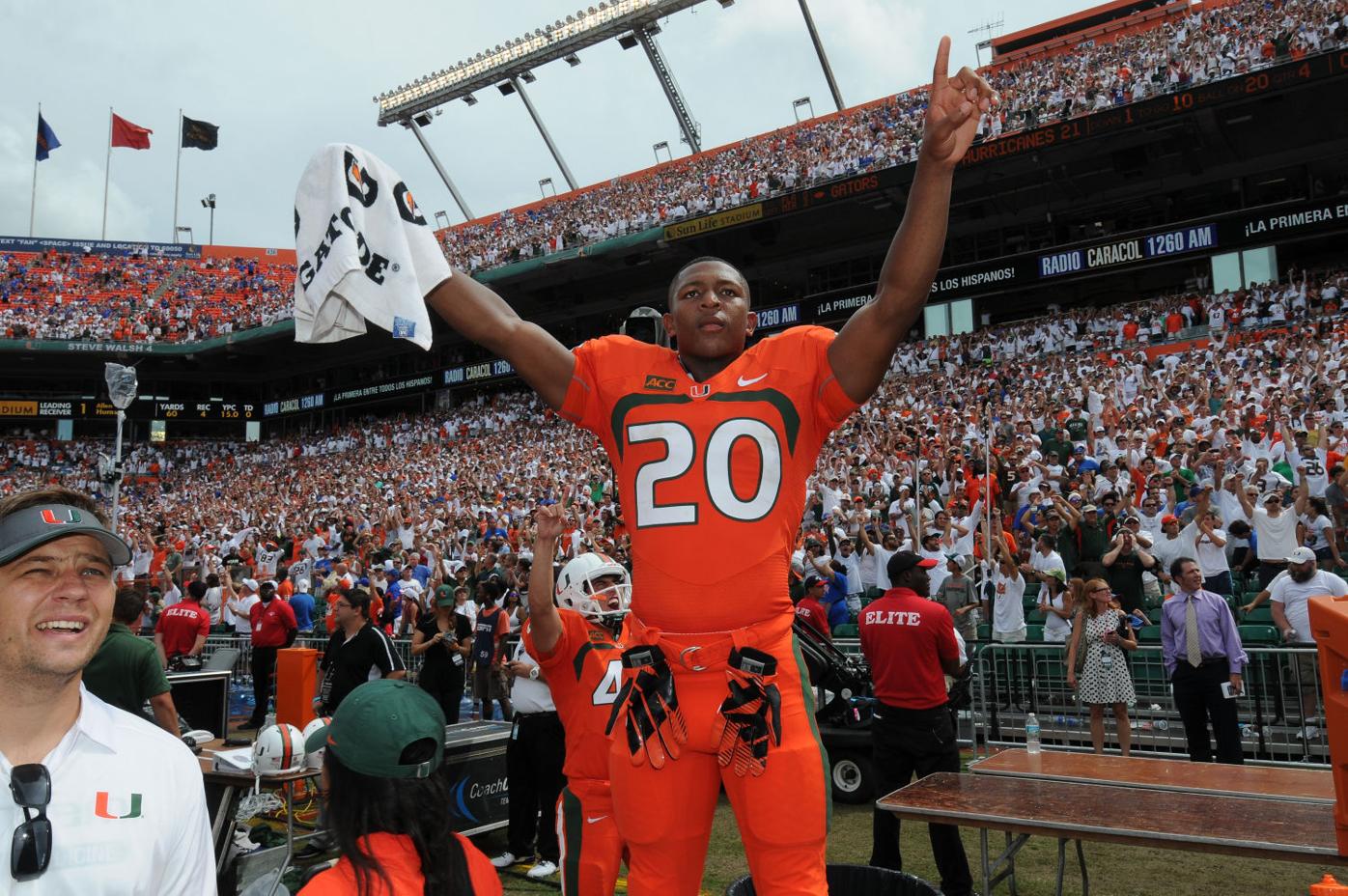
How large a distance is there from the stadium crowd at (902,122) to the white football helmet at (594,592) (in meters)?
19.1

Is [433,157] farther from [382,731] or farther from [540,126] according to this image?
[382,731]

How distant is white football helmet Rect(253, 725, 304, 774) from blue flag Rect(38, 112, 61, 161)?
45.9 m

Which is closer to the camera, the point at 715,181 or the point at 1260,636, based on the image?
the point at 1260,636

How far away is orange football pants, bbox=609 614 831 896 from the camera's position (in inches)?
90.2

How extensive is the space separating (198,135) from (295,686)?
41.9m

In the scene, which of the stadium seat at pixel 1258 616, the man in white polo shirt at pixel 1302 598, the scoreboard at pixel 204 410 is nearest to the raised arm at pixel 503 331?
the man in white polo shirt at pixel 1302 598

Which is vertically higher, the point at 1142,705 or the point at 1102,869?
the point at 1142,705

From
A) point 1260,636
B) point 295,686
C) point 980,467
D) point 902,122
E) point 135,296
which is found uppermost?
point 135,296

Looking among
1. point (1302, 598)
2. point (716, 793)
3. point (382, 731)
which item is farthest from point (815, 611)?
point (382, 731)

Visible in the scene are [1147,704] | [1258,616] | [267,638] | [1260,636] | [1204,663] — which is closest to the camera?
[1204,663]

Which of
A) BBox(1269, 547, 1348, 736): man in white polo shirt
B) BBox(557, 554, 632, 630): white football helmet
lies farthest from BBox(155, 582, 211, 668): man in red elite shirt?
BBox(1269, 547, 1348, 736): man in white polo shirt

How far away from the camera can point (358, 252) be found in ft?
8.32

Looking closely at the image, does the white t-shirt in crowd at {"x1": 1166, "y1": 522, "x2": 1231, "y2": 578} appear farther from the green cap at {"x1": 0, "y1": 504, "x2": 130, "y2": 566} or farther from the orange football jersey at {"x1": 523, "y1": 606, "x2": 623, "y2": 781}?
the green cap at {"x1": 0, "y1": 504, "x2": 130, "y2": 566}

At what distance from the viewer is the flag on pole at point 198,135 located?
44.2 m
